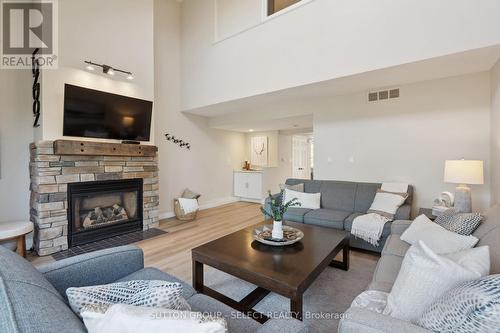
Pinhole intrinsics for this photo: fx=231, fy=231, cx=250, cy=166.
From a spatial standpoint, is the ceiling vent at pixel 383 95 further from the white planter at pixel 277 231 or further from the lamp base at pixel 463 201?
the white planter at pixel 277 231

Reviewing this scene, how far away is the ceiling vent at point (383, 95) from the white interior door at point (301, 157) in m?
3.49

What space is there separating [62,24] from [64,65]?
0.54 m

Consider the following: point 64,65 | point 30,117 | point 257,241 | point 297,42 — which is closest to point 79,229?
point 30,117

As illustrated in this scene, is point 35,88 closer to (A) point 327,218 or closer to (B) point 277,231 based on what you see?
(B) point 277,231

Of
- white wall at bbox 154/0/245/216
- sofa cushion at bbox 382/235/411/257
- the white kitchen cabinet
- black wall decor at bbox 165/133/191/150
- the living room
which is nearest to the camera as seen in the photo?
the living room

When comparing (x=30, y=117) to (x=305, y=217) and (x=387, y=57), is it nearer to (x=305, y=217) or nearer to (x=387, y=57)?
(x=305, y=217)

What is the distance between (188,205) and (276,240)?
9.41 feet

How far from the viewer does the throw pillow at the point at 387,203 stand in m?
3.00

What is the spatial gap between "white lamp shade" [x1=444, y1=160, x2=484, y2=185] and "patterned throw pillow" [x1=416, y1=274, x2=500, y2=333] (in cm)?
243

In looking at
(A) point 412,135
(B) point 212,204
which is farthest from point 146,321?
(B) point 212,204

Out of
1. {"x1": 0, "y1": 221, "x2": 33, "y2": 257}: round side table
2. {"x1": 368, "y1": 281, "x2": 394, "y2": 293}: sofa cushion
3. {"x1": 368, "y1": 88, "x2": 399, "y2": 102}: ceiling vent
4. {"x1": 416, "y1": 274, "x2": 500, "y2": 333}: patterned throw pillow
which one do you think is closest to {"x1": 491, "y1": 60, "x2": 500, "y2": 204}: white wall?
{"x1": 368, "y1": 88, "x2": 399, "y2": 102}: ceiling vent

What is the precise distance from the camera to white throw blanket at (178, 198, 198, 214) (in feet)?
14.9

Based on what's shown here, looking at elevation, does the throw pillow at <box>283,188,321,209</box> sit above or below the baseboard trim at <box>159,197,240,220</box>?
above

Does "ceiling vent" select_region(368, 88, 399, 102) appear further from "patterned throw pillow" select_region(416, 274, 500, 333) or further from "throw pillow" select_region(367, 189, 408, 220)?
"patterned throw pillow" select_region(416, 274, 500, 333)
